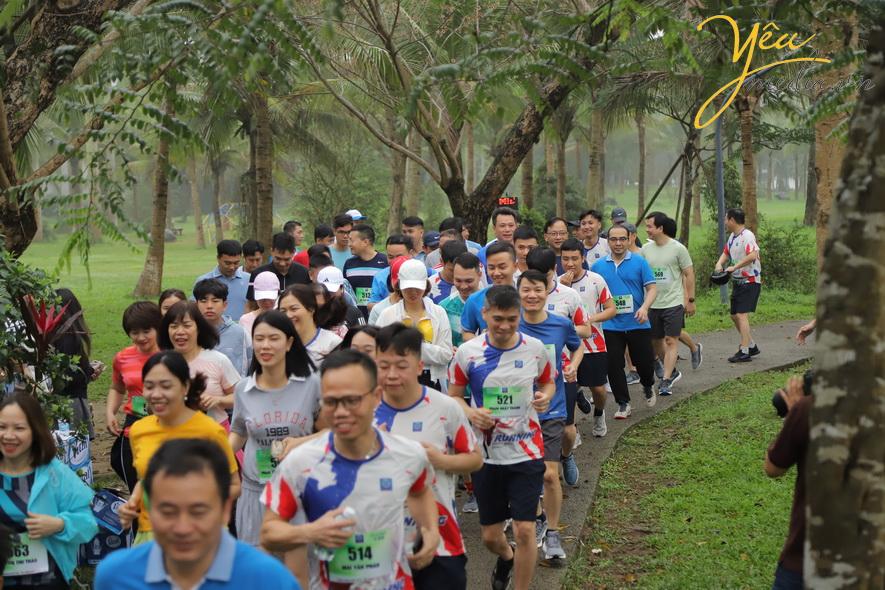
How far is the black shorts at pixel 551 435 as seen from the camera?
21.3 feet

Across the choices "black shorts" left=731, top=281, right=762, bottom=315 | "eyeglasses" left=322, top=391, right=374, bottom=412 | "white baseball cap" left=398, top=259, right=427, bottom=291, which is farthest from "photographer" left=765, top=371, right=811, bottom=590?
"black shorts" left=731, top=281, right=762, bottom=315

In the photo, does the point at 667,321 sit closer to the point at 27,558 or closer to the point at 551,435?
the point at 551,435

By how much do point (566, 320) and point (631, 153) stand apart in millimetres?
98708

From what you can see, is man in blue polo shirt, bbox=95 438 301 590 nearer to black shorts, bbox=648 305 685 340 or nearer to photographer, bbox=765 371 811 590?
photographer, bbox=765 371 811 590

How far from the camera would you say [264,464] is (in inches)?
197

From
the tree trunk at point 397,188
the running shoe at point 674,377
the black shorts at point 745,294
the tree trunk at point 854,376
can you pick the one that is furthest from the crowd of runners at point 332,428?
the tree trunk at point 397,188

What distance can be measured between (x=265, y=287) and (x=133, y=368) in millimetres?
1668

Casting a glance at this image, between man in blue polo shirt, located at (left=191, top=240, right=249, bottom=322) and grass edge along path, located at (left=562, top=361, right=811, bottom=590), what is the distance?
3.65 meters

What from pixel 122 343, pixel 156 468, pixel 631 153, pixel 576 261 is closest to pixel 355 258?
pixel 576 261

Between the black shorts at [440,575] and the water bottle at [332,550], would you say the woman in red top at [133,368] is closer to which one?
the black shorts at [440,575]

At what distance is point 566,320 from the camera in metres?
6.65

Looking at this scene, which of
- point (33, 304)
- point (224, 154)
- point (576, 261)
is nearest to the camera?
point (33, 304)

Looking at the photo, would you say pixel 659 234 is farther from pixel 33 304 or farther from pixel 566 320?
pixel 33 304

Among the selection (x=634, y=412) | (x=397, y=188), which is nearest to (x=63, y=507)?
(x=634, y=412)
